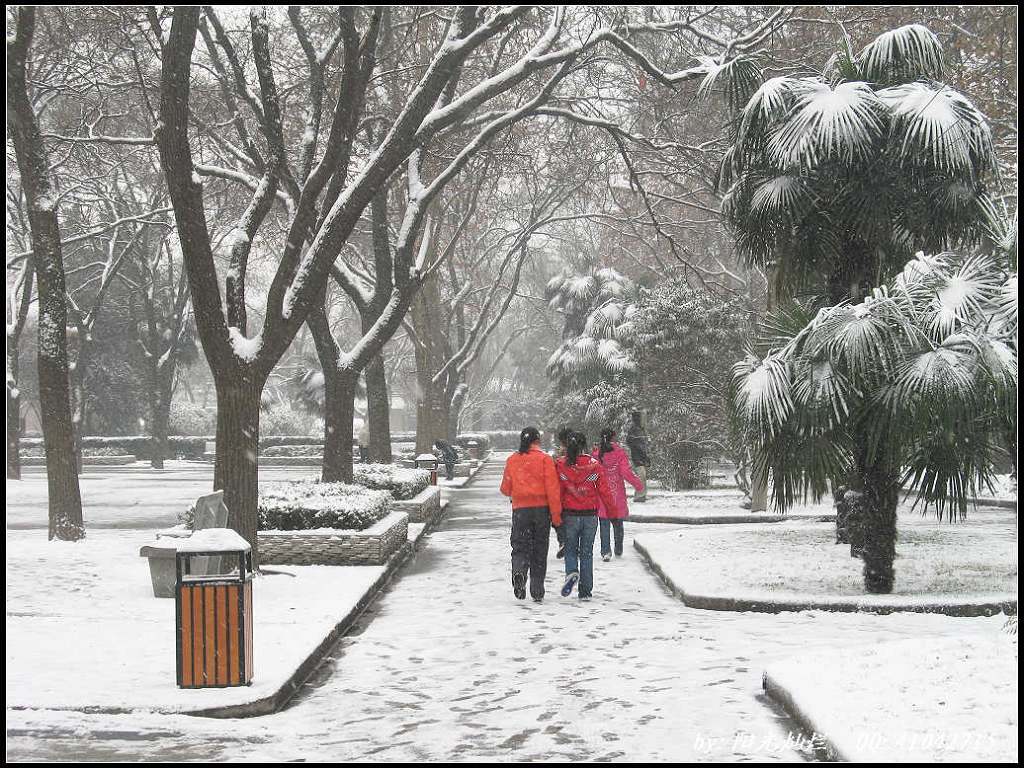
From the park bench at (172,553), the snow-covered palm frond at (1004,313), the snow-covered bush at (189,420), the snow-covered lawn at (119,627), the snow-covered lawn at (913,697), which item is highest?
the snow-covered palm frond at (1004,313)

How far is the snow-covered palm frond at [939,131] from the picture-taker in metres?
13.0

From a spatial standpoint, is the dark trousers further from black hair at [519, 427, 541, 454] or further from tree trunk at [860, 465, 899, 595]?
tree trunk at [860, 465, 899, 595]

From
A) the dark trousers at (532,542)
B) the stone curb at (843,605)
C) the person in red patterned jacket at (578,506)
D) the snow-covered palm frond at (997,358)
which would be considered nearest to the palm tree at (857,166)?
the snow-covered palm frond at (997,358)

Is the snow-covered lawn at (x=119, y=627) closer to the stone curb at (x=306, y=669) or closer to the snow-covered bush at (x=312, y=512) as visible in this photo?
the stone curb at (x=306, y=669)

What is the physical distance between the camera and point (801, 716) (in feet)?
25.0

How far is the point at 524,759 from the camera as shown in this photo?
22.9 feet

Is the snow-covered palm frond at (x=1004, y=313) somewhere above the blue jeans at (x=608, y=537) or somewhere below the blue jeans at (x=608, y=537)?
above

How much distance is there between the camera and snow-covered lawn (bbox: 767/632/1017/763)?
6578mm

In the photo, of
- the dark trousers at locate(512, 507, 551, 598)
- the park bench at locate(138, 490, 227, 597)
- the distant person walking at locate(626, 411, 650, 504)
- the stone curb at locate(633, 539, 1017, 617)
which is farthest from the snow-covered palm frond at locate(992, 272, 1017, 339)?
the distant person walking at locate(626, 411, 650, 504)

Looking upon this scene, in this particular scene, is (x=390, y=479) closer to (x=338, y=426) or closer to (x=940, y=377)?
(x=338, y=426)

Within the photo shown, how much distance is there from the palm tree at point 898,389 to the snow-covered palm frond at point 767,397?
0.01 meters

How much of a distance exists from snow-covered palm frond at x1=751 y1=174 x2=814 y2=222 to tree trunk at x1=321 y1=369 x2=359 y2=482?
9018mm

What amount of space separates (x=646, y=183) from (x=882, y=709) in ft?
114

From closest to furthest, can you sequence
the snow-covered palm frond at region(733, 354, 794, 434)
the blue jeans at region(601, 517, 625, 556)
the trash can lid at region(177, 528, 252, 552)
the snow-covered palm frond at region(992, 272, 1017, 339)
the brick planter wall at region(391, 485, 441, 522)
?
the trash can lid at region(177, 528, 252, 552), the snow-covered palm frond at region(992, 272, 1017, 339), the snow-covered palm frond at region(733, 354, 794, 434), the blue jeans at region(601, 517, 625, 556), the brick planter wall at region(391, 485, 441, 522)
